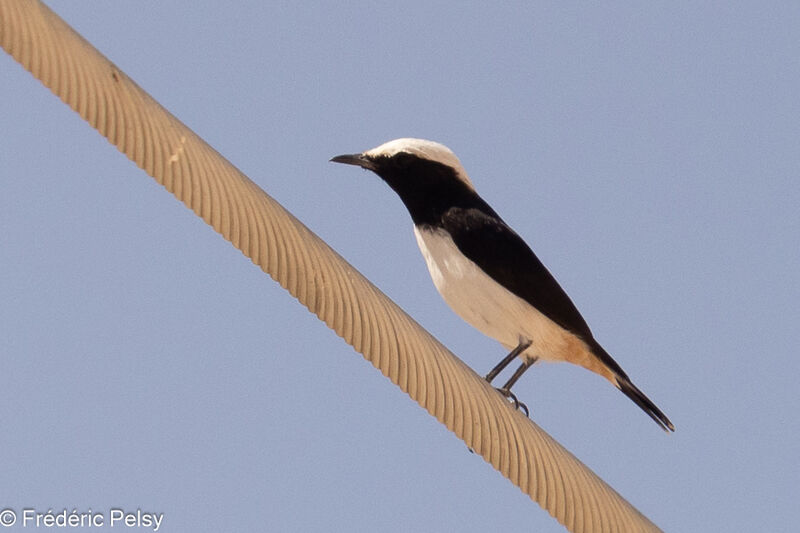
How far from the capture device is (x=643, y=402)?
7.16 metres

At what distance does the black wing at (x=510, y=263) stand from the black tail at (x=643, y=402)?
29cm

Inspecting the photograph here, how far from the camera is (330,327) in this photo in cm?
455

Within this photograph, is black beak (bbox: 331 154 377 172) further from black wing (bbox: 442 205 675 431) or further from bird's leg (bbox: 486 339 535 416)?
bird's leg (bbox: 486 339 535 416)

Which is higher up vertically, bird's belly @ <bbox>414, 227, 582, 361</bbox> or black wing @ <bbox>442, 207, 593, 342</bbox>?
black wing @ <bbox>442, 207, 593, 342</bbox>

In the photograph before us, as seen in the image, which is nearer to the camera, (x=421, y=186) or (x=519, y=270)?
(x=519, y=270)

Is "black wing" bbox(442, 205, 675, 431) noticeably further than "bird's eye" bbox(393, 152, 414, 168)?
No

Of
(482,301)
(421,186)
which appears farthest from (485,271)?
(421,186)

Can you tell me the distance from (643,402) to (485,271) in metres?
1.04

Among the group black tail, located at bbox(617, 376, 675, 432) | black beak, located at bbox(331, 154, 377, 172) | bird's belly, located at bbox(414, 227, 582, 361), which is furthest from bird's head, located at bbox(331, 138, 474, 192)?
black tail, located at bbox(617, 376, 675, 432)

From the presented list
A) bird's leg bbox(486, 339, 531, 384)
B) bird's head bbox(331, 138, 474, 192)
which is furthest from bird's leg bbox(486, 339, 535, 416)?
bird's head bbox(331, 138, 474, 192)

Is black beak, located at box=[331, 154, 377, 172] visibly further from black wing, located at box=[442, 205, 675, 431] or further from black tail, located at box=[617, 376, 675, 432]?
black tail, located at box=[617, 376, 675, 432]

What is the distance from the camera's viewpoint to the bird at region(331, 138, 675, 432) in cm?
695

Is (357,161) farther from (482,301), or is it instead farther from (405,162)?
(482,301)

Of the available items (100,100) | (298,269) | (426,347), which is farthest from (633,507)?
(100,100)
